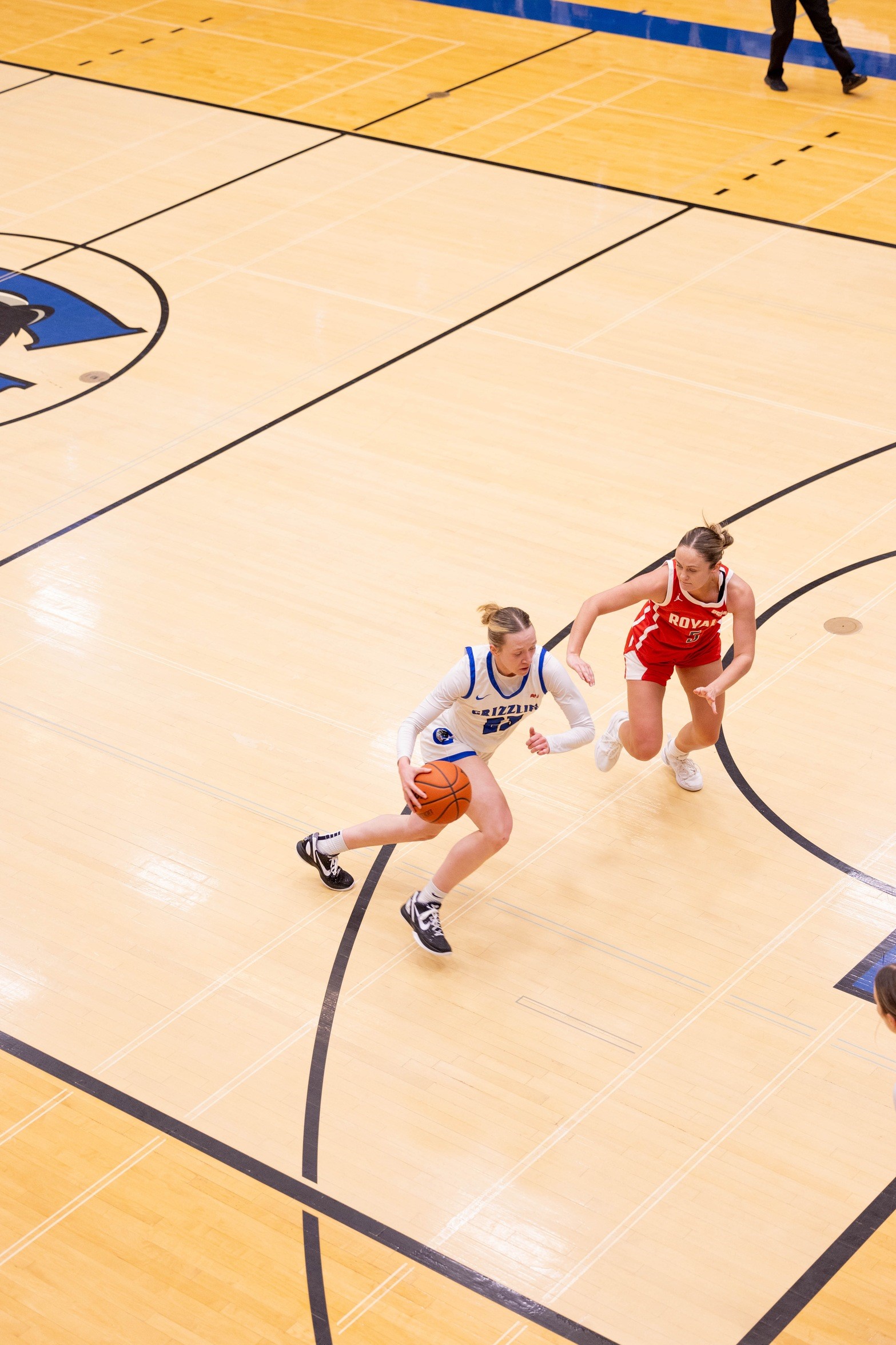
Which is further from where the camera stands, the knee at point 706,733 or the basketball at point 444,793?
the knee at point 706,733

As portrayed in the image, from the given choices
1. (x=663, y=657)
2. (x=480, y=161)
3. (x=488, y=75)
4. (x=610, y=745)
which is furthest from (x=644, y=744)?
(x=488, y=75)

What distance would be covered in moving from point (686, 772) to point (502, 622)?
1.57m

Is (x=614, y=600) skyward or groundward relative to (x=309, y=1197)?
skyward

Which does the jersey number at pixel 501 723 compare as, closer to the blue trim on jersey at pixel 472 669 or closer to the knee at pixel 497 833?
the blue trim on jersey at pixel 472 669

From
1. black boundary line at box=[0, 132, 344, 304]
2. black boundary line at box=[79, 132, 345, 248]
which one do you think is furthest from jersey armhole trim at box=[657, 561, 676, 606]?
black boundary line at box=[79, 132, 345, 248]

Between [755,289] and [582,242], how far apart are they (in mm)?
1559

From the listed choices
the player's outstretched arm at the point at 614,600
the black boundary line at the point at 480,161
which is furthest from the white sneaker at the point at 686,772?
the black boundary line at the point at 480,161

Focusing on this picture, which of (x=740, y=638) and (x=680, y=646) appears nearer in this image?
(x=740, y=638)

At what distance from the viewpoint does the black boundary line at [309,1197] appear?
4371mm

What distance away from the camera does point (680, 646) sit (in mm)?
6055

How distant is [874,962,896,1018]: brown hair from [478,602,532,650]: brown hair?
72.3 inches

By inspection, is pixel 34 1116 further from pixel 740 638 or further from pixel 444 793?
pixel 740 638

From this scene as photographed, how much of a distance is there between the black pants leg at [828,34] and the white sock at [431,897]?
37.2ft

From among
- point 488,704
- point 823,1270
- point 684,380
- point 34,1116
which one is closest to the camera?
point 823,1270
